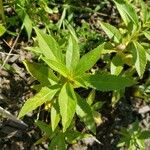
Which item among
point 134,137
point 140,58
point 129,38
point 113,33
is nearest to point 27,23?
point 113,33

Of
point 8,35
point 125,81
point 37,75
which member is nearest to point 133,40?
point 125,81

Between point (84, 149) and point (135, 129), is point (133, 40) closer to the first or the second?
point (135, 129)

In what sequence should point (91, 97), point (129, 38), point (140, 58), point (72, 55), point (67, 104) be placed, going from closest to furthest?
point (67, 104) → point (72, 55) → point (140, 58) → point (129, 38) → point (91, 97)

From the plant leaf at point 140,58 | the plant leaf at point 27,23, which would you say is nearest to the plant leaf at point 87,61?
the plant leaf at point 140,58

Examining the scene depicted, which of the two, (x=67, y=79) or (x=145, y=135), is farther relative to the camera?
(x=145, y=135)

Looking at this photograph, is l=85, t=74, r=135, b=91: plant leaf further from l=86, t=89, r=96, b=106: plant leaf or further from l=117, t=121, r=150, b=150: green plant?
l=117, t=121, r=150, b=150: green plant

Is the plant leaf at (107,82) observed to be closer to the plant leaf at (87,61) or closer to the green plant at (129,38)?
the plant leaf at (87,61)

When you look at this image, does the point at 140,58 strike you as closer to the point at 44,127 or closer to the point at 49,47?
the point at 49,47
